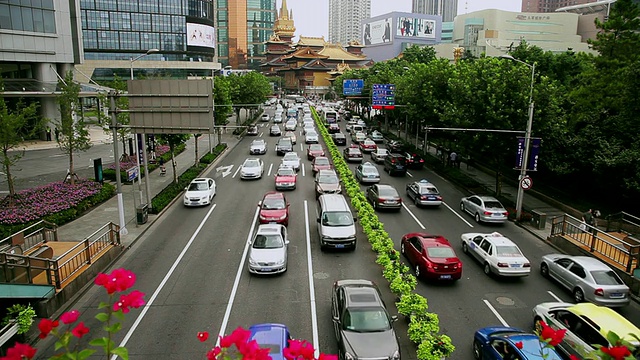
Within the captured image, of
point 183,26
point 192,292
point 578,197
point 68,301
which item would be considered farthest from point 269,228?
point 183,26

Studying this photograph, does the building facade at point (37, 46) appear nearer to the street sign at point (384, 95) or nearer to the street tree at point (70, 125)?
the street tree at point (70, 125)

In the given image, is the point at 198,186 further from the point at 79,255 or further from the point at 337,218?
the point at 79,255

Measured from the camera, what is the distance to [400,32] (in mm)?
178500

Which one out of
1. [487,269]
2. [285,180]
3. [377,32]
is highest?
[377,32]

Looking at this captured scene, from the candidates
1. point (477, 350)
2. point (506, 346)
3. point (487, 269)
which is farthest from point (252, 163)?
point (506, 346)

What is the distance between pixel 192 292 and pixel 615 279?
14.9 m

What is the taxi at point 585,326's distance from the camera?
38.2ft

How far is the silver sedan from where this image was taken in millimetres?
15641

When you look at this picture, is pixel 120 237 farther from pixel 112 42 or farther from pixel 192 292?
pixel 112 42

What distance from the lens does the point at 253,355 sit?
13.9 ft

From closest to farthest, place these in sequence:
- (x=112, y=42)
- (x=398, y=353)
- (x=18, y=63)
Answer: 1. (x=398, y=353)
2. (x=18, y=63)
3. (x=112, y=42)

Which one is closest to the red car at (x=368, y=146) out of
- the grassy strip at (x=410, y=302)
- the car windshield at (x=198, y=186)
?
the car windshield at (x=198, y=186)

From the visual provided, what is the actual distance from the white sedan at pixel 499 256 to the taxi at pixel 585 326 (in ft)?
13.4

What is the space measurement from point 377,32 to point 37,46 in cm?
15989
